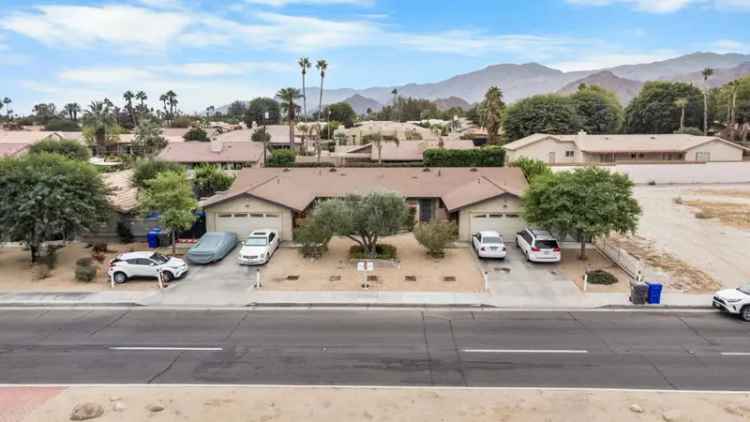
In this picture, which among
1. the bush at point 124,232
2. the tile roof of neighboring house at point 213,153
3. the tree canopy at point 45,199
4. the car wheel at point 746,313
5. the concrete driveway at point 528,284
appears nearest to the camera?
the car wheel at point 746,313

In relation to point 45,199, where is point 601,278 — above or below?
below

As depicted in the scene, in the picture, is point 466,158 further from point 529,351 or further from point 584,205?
point 529,351

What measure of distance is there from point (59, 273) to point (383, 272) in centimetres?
1702

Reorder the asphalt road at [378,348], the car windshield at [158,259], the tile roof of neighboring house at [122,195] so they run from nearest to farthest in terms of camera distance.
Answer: the asphalt road at [378,348] < the car windshield at [158,259] < the tile roof of neighboring house at [122,195]

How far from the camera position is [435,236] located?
1196 inches

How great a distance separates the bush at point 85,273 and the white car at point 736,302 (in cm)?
2846

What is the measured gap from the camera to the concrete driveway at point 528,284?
79.0 ft

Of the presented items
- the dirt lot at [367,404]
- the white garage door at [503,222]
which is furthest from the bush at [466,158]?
the dirt lot at [367,404]

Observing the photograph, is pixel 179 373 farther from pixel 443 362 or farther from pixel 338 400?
pixel 443 362

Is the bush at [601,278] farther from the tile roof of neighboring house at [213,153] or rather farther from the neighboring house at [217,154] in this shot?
the tile roof of neighboring house at [213,153]

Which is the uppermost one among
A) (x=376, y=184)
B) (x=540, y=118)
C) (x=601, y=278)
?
(x=540, y=118)

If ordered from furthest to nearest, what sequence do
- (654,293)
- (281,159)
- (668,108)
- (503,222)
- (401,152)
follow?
(668,108), (401,152), (281,159), (503,222), (654,293)

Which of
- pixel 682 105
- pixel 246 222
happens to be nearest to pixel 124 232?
pixel 246 222

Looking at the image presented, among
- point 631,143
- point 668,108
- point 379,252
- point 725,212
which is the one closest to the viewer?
point 379,252
